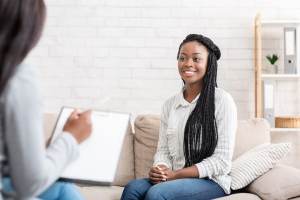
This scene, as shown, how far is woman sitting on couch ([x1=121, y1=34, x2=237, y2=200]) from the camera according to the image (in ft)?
7.73

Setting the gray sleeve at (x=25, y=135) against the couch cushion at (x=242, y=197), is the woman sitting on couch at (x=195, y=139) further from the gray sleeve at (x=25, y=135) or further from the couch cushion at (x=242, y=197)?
the gray sleeve at (x=25, y=135)

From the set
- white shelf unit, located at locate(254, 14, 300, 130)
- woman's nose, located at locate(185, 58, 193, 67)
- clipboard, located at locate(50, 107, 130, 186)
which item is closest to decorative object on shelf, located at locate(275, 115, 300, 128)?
white shelf unit, located at locate(254, 14, 300, 130)

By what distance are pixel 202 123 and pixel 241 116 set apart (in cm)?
119

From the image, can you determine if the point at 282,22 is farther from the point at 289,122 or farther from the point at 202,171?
the point at 202,171

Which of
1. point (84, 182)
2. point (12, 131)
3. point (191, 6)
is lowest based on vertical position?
point (84, 182)

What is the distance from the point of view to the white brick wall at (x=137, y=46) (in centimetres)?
361

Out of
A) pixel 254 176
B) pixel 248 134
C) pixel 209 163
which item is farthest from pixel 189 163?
pixel 248 134

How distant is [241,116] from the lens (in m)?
3.63

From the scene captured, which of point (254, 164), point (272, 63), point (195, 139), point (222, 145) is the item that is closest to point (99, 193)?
point (195, 139)

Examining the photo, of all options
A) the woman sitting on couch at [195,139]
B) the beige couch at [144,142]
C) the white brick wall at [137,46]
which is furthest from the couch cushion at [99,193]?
the white brick wall at [137,46]

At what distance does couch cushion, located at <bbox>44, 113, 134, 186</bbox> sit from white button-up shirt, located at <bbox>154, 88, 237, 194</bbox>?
397 mm

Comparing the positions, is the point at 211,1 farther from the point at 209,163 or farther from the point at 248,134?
the point at 209,163

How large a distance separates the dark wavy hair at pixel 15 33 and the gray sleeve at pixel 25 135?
2 centimetres

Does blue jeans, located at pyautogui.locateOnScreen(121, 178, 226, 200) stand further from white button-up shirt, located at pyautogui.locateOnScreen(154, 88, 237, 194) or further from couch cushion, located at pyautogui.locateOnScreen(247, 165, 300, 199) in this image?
couch cushion, located at pyautogui.locateOnScreen(247, 165, 300, 199)
